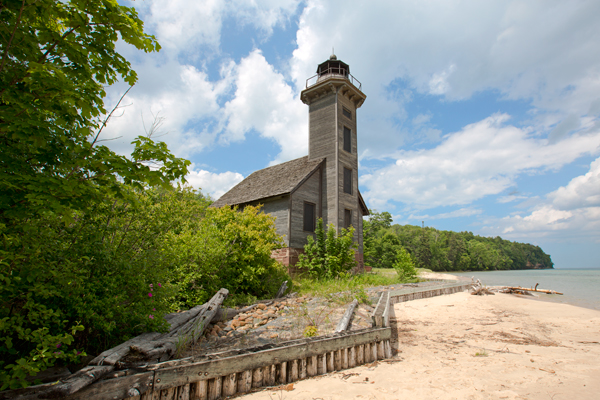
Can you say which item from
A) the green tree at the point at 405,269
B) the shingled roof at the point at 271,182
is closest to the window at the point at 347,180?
the shingled roof at the point at 271,182

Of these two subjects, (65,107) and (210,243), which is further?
(210,243)

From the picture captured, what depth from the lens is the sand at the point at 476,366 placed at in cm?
406

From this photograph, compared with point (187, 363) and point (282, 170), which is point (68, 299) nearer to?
point (187, 363)

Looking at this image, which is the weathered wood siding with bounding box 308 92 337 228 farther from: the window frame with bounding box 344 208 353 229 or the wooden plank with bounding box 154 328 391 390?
the wooden plank with bounding box 154 328 391 390

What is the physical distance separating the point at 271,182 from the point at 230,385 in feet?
58.5

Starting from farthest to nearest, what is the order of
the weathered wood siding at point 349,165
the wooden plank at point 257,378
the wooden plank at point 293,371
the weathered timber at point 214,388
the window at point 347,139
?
1. the window at point 347,139
2. the weathered wood siding at point 349,165
3. the wooden plank at point 293,371
4. the wooden plank at point 257,378
5. the weathered timber at point 214,388

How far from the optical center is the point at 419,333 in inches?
303

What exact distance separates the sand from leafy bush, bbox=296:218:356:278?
6.15 meters

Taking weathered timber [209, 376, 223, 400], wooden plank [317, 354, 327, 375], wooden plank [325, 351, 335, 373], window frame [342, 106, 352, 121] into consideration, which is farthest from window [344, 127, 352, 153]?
weathered timber [209, 376, 223, 400]

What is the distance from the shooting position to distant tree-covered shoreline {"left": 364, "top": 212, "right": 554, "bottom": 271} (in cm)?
4862

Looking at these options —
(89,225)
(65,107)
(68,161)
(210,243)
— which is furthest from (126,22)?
(210,243)

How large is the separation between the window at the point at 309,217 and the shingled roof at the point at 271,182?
186 centimetres

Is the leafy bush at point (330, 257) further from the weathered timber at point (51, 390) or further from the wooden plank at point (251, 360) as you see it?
the weathered timber at point (51, 390)

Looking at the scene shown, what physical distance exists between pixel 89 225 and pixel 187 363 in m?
2.89
